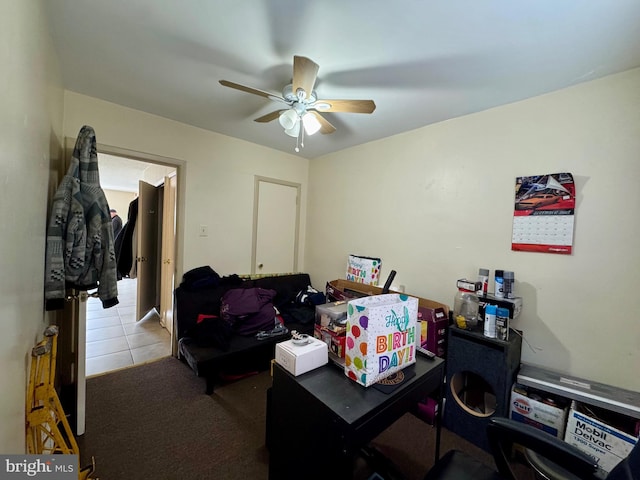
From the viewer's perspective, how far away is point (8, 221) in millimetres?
840

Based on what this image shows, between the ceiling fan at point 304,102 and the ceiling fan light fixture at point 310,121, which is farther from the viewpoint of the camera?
the ceiling fan light fixture at point 310,121

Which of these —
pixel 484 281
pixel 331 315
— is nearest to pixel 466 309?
pixel 484 281

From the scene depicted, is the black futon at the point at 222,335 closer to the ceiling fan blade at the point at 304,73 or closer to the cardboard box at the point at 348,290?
the cardboard box at the point at 348,290

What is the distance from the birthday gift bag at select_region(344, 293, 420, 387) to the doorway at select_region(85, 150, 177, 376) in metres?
2.52

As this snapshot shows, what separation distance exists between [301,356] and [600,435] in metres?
1.71

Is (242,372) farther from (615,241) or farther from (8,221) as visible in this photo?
(615,241)

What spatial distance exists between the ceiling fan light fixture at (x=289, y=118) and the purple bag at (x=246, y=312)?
1.83 metres

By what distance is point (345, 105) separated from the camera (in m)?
1.74

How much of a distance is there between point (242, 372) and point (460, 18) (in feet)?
9.99

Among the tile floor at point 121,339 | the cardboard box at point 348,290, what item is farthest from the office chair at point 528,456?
the tile floor at point 121,339

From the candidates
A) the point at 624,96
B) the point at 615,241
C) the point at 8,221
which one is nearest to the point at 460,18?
the point at 624,96

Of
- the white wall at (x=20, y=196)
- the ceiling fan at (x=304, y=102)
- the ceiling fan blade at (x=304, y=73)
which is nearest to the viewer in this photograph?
the white wall at (x=20, y=196)

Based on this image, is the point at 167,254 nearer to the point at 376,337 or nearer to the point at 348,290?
the point at 348,290

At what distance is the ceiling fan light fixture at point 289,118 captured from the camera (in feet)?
6.03
